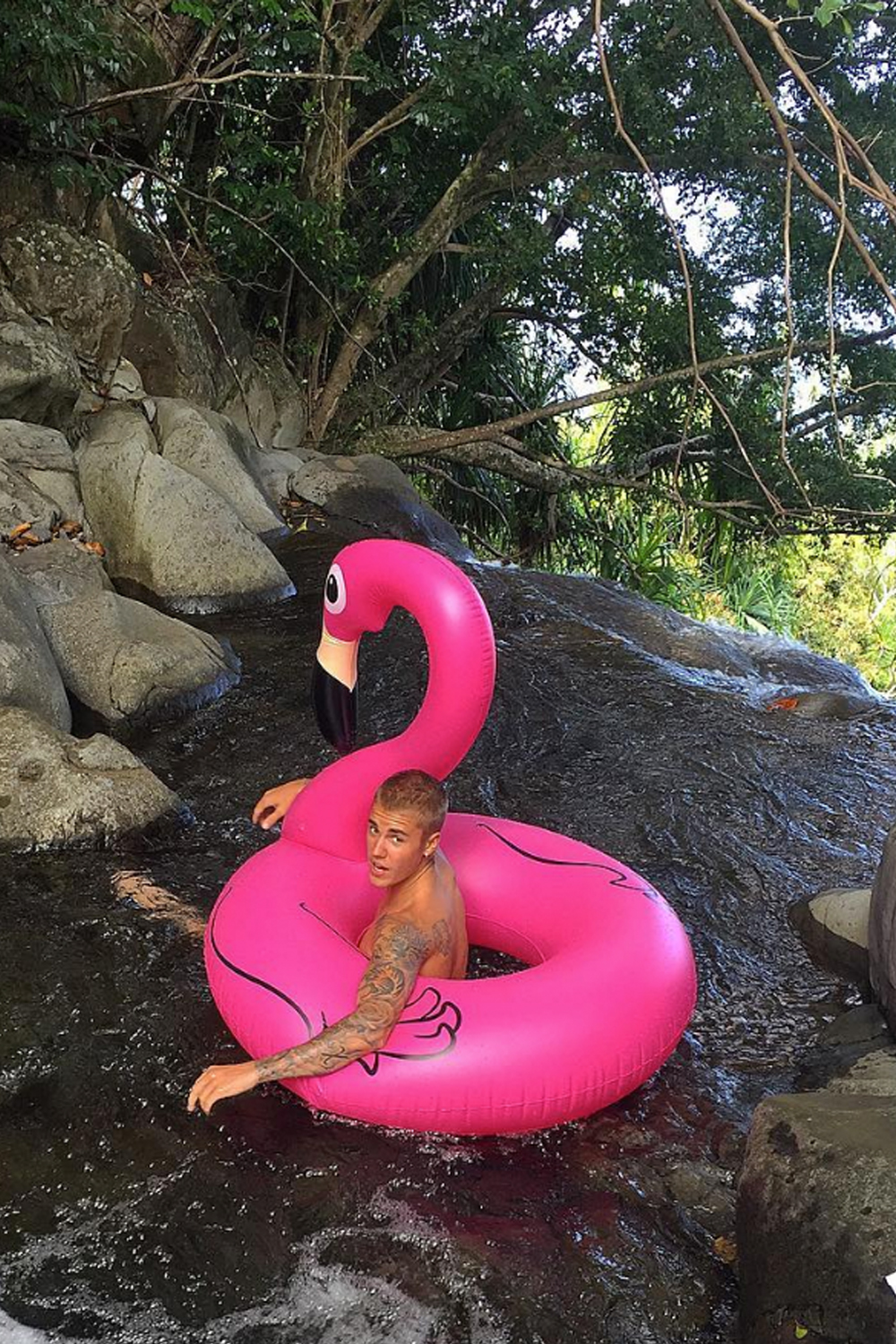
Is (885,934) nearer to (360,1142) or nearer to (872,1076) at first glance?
(872,1076)

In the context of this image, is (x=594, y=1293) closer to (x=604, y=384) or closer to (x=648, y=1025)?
(x=648, y=1025)

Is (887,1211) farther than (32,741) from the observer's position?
No

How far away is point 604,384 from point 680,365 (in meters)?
1.25

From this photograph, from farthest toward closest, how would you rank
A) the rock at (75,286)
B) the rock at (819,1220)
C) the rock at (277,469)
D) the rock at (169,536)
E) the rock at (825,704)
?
the rock at (277,469)
the rock at (75,286)
the rock at (169,536)
the rock at (825,704)
the rock at (819,1220)

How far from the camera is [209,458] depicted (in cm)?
802

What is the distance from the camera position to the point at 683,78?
8.45 m

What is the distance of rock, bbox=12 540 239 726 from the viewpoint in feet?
18.1

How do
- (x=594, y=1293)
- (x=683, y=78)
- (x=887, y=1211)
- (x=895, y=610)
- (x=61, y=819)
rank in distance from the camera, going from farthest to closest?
(x=895, y=610) → (x=683, y=78) → (x=61, y=819) → (x=594, y=1293) → (x=887, y=1211)

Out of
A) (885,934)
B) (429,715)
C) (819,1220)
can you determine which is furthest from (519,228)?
(819,1220)

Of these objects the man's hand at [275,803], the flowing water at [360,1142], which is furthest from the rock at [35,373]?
the man's hand at [275,803]

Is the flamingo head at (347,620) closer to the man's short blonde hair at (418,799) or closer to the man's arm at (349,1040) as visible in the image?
the man's short blonde hair at (418,799)

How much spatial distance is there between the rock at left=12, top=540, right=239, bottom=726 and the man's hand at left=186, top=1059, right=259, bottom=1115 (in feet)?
9.74

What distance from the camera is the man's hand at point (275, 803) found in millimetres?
3738

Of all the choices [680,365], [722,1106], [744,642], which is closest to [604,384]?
[680,365]
